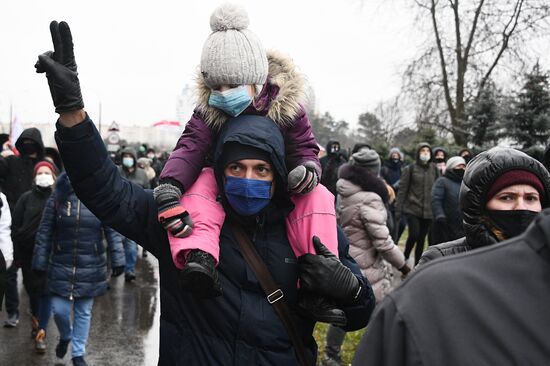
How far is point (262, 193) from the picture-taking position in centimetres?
245

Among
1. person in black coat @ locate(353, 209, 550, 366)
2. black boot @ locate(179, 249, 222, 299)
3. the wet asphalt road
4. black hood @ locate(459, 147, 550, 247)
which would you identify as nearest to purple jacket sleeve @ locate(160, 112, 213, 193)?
black boot @ locate(179, 249, 222, 299)

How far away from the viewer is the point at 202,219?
2.35 m

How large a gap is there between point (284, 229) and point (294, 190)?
223mm

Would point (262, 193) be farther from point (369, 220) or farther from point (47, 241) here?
point (47, 241)

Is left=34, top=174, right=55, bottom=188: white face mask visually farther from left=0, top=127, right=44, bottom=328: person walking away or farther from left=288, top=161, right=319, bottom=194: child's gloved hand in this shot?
left=288, top=161, right=319, bottom=194: child's gloved hand

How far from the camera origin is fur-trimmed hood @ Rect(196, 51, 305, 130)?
8.30 feet

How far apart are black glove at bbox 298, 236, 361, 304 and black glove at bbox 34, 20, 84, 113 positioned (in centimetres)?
107

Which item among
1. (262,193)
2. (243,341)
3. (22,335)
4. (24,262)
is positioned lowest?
(22,335)

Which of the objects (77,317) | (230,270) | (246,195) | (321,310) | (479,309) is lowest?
(77,317)

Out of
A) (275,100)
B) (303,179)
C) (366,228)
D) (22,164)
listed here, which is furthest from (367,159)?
(22,164)

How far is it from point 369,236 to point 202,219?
136 inches

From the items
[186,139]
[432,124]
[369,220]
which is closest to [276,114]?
[186,139]

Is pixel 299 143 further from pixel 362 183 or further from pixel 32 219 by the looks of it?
pixel 32 219

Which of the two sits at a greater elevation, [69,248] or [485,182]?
[485,182]
